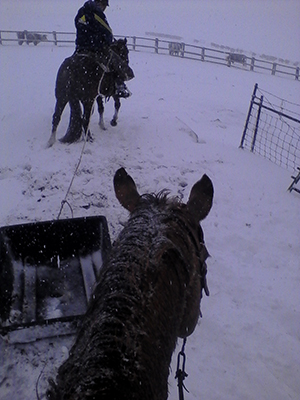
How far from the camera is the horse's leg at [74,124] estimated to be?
572cm

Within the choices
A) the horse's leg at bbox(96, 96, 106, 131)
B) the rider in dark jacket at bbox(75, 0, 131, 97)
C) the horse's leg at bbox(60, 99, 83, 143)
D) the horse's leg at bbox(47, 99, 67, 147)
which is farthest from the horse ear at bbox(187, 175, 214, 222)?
the horse's leg at bbox(96, 96, 106, 131)

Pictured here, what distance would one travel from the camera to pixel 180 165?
19.2 feet

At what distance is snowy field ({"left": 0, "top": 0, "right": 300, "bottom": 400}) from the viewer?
2777 millimetres

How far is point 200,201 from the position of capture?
1.90 meters

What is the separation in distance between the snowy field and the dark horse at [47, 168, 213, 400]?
1629 mm

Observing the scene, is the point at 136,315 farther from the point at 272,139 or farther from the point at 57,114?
the point at 272,139

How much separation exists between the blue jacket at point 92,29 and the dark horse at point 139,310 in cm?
499

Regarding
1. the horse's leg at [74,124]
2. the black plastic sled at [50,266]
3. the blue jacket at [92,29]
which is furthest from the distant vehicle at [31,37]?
the black plastic sled at [50,266]

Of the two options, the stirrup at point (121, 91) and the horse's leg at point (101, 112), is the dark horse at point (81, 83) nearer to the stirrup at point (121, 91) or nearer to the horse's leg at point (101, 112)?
the stirrup at point (121, 91)

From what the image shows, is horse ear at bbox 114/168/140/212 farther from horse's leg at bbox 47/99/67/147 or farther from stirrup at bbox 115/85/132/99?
stirrup at bbox 115/85/132/99

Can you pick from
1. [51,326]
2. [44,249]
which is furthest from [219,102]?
[51,326]

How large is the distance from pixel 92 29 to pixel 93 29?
0.02 meters

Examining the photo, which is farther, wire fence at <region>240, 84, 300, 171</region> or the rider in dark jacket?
wire fence at <region>240, 84, 300, 171</region>

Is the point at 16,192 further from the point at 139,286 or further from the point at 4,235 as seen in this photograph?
the point at 139,286
